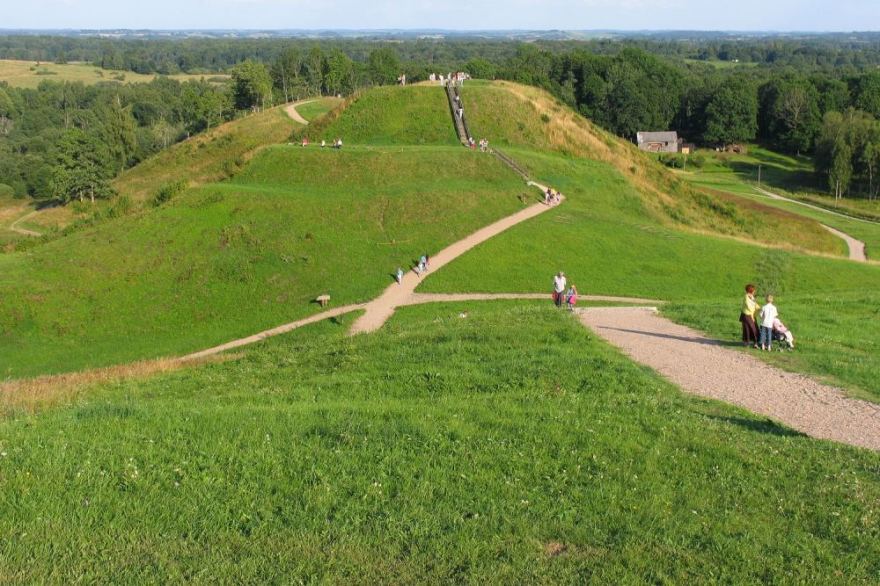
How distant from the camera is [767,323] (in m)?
18.7

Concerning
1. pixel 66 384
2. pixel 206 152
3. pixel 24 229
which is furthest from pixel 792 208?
pixel 24 229

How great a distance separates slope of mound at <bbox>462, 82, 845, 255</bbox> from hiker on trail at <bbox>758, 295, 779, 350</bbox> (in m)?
26.2

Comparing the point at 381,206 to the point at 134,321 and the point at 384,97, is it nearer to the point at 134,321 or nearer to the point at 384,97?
the point at 134,321

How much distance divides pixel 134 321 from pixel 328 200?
13.1 m

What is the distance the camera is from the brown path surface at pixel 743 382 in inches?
543

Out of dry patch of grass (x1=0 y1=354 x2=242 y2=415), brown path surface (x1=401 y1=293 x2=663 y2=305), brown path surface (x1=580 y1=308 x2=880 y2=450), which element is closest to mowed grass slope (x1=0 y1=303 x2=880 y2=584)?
brown path surface (x1=580 y1=308 x2=880 y2=450)

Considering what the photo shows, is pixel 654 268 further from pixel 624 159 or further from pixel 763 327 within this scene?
pixel 624 159

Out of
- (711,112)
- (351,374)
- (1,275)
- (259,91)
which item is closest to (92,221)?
(1,275)

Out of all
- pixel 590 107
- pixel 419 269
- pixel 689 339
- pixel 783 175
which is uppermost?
pixel 590 107

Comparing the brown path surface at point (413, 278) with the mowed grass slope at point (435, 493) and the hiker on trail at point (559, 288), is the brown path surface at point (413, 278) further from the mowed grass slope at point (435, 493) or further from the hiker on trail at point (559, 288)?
the mowed grass slope at point (435, 493)

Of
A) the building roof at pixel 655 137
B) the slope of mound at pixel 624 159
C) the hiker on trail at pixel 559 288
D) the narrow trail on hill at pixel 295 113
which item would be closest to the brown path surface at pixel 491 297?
the hiker on trail at pixel 559 288

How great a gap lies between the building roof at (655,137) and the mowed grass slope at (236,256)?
7623cm

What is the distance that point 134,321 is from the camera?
101ft

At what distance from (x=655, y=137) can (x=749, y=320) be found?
332 feet
